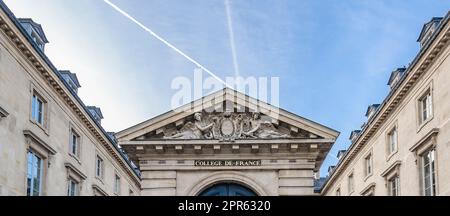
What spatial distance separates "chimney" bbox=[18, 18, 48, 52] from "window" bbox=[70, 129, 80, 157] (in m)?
5.72

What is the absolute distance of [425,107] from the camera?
3159 centimetres

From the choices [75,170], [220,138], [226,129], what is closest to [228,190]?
[220,138]

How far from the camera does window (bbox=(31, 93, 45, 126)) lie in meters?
31.6

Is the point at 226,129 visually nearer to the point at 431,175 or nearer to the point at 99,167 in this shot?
the point at 431,175

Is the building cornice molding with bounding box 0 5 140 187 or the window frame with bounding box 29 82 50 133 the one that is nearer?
the building cornice molding with bounding box 0 5 140 187

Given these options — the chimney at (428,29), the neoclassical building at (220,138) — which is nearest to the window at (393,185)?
the neoclassical building at (220,138)

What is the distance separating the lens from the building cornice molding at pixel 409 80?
2734 centimetres

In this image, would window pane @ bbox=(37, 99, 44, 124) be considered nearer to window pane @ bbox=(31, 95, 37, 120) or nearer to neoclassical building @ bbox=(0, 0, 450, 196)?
neoclassical building @ bbox=(0, 0, 450, 196)

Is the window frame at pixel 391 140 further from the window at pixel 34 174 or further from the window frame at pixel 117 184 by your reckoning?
the window frame at pixel 117 184

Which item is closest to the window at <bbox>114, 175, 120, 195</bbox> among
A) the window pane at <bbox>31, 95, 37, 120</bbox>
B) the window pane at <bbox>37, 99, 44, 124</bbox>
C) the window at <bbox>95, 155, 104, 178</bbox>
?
the window at <bbox>95, 155, 104, 178</bbox>

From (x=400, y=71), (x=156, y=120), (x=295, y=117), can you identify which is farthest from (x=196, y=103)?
(x=400, y=71)

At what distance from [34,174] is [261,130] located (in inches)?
427
